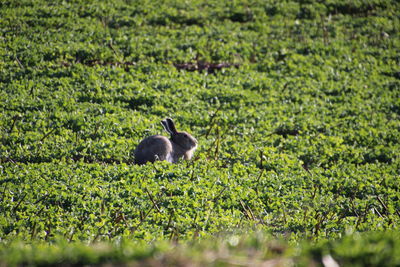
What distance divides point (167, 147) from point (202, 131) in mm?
2286

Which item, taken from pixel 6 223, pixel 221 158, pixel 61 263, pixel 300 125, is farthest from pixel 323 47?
pixel 61 263

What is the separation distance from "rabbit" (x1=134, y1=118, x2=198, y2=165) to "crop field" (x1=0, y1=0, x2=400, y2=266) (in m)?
0.44

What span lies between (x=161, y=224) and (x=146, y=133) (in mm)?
4373

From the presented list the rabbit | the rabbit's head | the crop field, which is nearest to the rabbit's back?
the rabbit

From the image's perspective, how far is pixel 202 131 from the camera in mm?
12289

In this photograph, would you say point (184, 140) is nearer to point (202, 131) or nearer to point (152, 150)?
point (152, 150)

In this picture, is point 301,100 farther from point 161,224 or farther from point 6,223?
point 6,223

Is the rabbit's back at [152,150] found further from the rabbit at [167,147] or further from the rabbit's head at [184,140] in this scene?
the rabbit's head at [184,140]

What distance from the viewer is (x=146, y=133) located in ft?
37.6

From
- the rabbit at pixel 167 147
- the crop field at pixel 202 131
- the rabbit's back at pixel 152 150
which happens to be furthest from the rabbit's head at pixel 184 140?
the rabbit's back at pixel 152 150

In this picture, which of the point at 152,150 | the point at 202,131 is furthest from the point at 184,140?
the point at 202,131

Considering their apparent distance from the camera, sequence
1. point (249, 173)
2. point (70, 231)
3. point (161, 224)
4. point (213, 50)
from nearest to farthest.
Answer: point (70, 231)
point (161, 224)
point (249, 173)
point (213, 50)

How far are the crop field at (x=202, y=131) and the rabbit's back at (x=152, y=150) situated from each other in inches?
17.9

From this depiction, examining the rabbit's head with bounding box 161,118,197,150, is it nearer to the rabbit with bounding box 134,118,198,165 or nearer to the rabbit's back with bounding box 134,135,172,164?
the rabbit with bounding box 134,118,198,165
